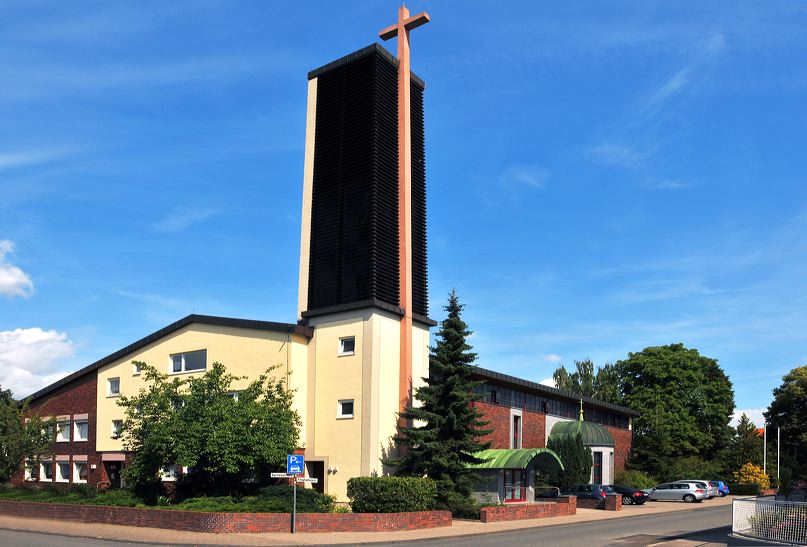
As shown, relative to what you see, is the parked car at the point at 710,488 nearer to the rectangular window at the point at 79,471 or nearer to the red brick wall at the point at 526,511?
the red brick wall at the point at 526,511

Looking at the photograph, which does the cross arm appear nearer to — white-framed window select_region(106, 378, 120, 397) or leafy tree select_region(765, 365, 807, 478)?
white-framed window select_region(106, 378, 120, 397)

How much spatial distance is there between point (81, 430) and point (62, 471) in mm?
3044

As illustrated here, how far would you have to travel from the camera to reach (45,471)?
158ft

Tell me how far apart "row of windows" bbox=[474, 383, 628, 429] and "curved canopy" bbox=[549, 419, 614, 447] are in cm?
113

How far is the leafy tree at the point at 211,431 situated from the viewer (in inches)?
1216

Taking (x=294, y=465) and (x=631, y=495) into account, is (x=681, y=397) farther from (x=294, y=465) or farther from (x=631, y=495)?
(x=294, y=465)

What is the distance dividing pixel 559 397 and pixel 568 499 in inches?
654

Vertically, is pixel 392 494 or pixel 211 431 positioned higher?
pixel 211 431

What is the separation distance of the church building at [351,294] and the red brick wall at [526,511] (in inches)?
191

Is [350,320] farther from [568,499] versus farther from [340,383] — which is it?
[568,499]

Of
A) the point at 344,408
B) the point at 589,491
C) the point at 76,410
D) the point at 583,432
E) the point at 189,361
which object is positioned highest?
the point at 189,361

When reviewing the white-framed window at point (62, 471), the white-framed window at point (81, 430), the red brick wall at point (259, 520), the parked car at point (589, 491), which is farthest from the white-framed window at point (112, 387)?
the parked car at point (589, 491)

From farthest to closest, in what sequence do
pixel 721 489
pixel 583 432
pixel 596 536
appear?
pixel 721 489 → pixel 583 432 → pixel 596 536

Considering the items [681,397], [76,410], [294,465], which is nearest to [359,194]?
[294,465]
